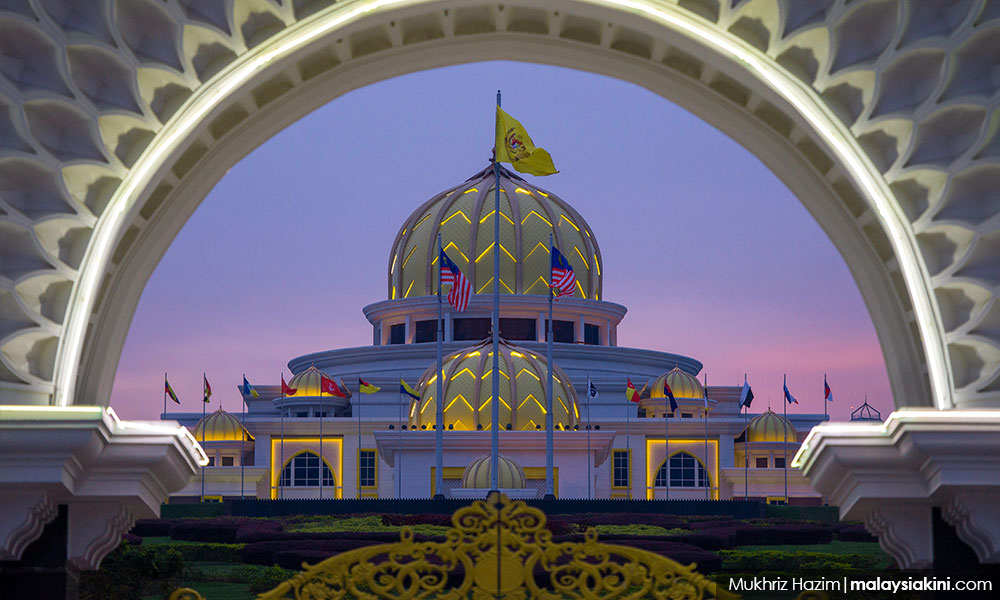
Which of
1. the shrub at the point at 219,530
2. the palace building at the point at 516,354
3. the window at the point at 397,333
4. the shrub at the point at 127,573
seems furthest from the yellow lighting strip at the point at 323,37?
the window at the point at 397,333

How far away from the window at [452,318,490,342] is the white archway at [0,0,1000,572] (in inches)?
1711

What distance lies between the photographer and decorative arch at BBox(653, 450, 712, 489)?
4853 cm

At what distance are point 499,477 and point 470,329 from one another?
17736 mm

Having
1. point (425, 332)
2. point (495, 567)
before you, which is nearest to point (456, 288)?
point (425, 332)

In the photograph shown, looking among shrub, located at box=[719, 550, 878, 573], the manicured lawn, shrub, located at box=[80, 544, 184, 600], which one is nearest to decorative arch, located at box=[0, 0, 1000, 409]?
shrub, located at box=[80, 544, 184, 600]

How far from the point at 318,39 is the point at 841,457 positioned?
399cm

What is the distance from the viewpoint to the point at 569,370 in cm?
5081

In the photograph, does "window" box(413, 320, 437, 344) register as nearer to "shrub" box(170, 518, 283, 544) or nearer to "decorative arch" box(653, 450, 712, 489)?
"decorative arch" box(653, 450, 712, 489)

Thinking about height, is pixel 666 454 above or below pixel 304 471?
above

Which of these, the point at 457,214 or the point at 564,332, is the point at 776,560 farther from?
the point at 564,332

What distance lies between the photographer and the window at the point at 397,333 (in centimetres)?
5344

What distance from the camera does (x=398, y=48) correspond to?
8.53 m

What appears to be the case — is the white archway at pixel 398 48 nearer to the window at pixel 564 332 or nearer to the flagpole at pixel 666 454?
the flagpole at pixel 666 454

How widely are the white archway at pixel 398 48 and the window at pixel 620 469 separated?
40123 millimetres
